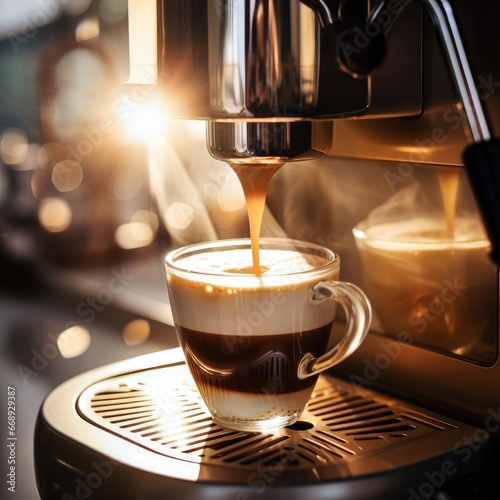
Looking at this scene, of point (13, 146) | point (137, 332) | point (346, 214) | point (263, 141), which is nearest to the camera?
point (263, 141)

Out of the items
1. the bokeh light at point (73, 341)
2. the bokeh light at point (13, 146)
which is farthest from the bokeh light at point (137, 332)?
the bokeh light at point (13, 146)

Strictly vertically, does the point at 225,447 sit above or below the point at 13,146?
below

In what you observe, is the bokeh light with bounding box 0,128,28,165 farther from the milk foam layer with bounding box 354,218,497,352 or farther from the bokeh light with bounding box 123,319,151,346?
the milk foam layer with bounding box 354,218,497,352

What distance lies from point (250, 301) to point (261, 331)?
0.02 metres

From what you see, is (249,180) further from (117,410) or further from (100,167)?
(100,167)

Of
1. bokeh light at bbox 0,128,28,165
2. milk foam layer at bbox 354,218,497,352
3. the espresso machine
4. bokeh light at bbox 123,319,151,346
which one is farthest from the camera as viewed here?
bokeh light at bbox 0,128,28,165

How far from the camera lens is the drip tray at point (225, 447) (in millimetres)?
500

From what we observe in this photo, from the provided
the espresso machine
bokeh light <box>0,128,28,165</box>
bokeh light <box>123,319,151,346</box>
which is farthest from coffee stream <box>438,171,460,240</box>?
bokeh light <box>0,128,28,165</box>

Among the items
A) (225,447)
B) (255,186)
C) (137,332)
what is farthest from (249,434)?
(137,332)

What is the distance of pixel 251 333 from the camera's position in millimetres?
575

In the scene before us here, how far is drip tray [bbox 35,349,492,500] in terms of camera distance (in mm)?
500

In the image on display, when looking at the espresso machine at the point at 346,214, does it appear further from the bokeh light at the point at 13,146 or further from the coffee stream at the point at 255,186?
the bokeh light at the point at 13,146

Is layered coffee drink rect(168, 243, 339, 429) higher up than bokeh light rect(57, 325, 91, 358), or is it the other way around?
layered coffee drink rect(168, 243, 339, 429)

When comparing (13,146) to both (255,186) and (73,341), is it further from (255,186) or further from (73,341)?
(255,186)
